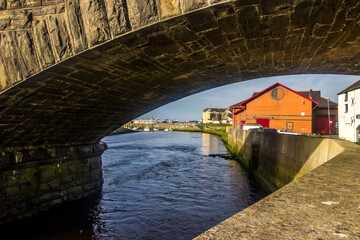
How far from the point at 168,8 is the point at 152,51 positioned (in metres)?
1.35

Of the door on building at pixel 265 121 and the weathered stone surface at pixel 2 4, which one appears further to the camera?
the door on building at pixel 265 121

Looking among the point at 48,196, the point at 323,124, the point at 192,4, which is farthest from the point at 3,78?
the point at 323,124

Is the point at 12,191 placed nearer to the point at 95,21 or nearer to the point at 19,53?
the point at 19,53

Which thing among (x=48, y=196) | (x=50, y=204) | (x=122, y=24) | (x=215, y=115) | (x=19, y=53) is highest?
(x=215, y=115)

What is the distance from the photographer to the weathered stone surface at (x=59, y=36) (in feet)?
13.0

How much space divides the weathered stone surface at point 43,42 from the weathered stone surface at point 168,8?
201 centimetres

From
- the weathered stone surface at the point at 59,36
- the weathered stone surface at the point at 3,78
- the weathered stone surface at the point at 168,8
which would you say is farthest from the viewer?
the weathered stone surface at the point at 3,78

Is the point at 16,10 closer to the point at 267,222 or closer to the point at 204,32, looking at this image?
the point at 204,32

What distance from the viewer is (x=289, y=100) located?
34750 millimetres

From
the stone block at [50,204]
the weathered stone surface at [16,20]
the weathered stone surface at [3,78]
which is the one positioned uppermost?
the weathered stone surface at [16,20]

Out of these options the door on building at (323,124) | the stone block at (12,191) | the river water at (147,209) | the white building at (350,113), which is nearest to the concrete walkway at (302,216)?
the river water at (147,209)

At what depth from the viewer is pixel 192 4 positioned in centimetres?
329

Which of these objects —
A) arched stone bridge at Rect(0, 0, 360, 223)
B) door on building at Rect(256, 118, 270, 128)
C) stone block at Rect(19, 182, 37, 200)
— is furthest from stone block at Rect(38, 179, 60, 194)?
door on building at Rect(256, 118, 270, 128)

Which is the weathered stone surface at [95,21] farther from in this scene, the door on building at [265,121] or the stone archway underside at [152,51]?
the door on building at [265,121]
